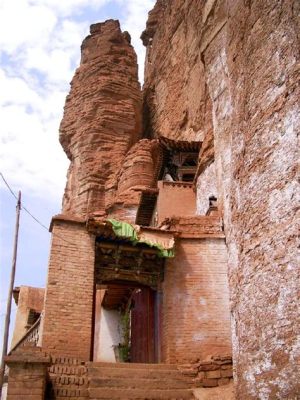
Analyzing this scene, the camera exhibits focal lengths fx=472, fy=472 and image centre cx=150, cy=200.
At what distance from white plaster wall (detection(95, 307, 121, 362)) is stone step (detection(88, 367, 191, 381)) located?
770 cm

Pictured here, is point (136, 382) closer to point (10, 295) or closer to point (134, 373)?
point (134, 373)

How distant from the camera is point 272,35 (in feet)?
13.1

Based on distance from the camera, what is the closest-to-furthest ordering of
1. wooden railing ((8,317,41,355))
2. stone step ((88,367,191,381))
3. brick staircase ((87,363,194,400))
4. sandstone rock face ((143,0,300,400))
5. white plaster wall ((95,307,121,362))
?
sandstone rock face ((143,0,300,400)), brick staircase ((87,363,194,400)), stone step ((88,367,191,381)), wooden railing ((8,317,41,355)), white plaster wall ((95,307,121,362))

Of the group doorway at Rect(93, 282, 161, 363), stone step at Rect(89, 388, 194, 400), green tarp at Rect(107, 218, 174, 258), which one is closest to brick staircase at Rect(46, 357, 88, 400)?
stone step at Rect(89, 388, 194, 400)

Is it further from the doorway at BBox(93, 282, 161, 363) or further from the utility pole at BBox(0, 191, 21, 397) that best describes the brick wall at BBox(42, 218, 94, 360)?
the doorway at BBox(93, 282, 161, 363)

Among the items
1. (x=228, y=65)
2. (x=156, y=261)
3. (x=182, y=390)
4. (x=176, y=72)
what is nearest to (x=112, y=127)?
(x=176, y=72)

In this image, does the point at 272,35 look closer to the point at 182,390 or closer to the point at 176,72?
the point at 182,390

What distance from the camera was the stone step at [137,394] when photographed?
9.44 metres

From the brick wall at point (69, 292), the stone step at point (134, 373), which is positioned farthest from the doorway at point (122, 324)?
the stone step at point (134, 373)

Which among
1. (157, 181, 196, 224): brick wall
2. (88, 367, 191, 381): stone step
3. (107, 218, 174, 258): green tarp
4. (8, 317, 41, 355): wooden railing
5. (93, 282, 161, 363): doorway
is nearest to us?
(88, 367, 191, 381): stone step

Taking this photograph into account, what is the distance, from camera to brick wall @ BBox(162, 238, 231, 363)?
491 inches

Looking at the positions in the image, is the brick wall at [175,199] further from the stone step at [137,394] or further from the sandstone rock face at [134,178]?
the stone step at [137,394]

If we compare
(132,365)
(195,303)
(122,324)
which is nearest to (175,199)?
(122,324)

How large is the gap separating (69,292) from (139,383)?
2.99 metres
